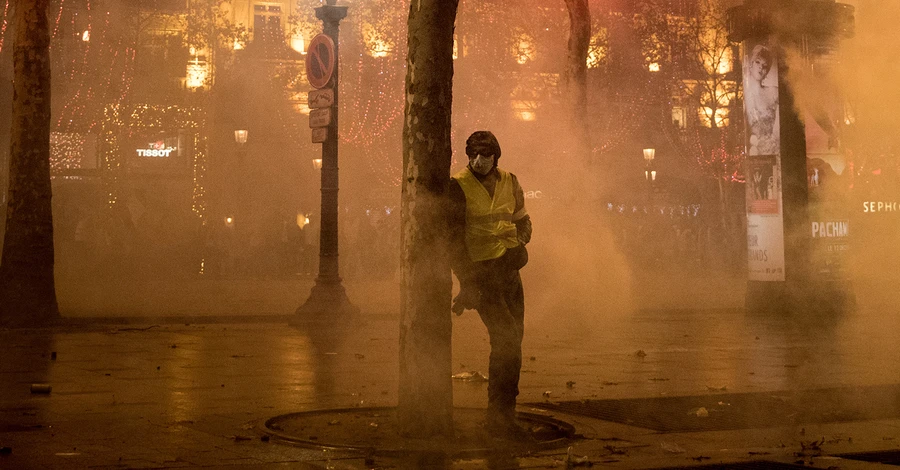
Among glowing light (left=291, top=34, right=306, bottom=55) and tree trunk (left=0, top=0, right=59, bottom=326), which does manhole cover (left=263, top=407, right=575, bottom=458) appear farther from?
glowing light (left=291, top=34, right=306, bottom=55)

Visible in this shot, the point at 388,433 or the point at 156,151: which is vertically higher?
the point at 156,151

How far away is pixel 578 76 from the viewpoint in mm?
15477

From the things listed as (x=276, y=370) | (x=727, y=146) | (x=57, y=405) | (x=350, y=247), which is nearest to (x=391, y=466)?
(x=57, y=405)

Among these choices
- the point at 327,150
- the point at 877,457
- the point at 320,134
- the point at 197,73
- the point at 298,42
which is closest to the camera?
the point at 877,457


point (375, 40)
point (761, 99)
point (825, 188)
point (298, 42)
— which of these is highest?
point (298, 42)

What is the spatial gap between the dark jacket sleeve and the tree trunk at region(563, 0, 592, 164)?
9705mm

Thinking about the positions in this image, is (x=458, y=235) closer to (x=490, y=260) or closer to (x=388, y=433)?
(x=490, y=260)

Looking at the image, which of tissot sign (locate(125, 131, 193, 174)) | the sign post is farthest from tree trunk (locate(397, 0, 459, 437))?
tissot sign (locate(125, 131, 193, 174))

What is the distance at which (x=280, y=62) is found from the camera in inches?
1463

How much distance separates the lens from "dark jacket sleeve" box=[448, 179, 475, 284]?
564 centimetres

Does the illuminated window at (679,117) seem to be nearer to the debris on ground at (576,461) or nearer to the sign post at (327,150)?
the sign post at (327,150)

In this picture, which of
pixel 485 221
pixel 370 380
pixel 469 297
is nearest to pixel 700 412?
pixel 469 297

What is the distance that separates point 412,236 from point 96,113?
29.5 m

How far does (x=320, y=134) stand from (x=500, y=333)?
9489mm
